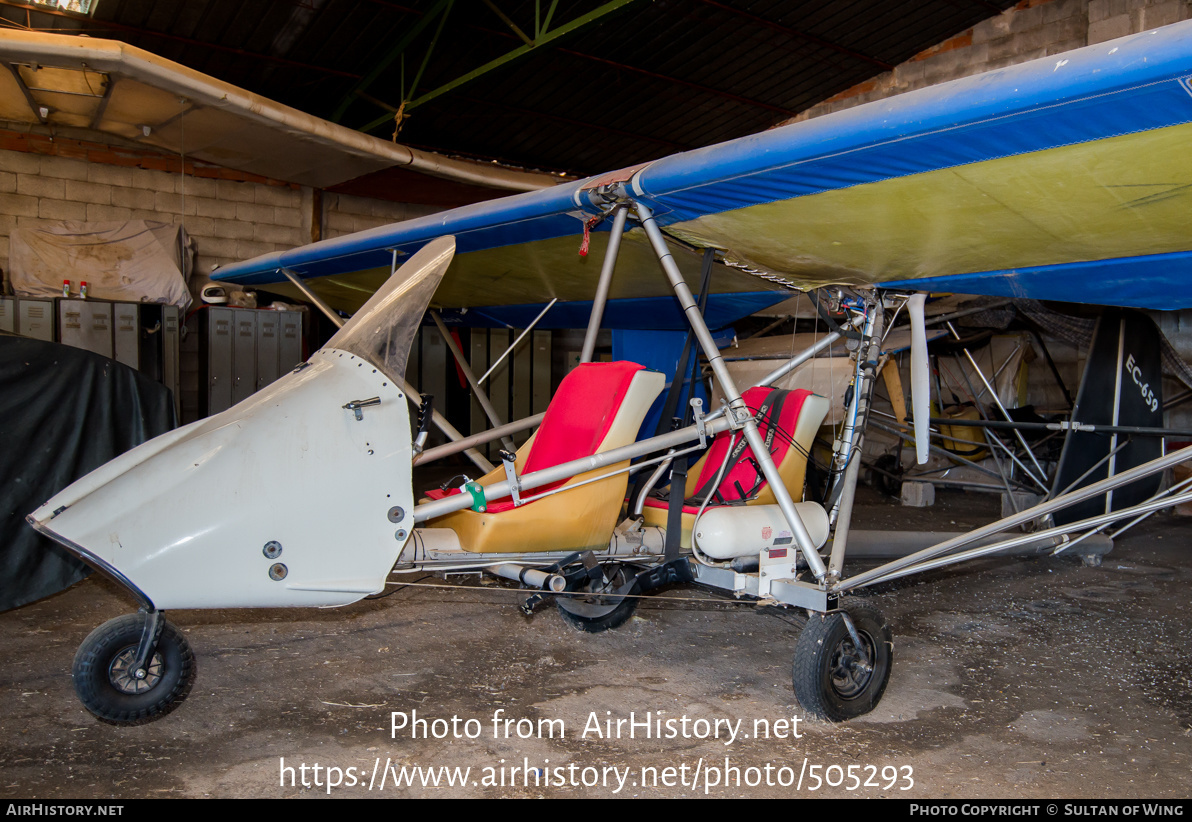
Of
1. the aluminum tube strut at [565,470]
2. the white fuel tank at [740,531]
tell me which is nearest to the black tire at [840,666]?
the white fuel tank at [740,531]

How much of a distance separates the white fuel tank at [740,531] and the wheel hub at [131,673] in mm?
2215

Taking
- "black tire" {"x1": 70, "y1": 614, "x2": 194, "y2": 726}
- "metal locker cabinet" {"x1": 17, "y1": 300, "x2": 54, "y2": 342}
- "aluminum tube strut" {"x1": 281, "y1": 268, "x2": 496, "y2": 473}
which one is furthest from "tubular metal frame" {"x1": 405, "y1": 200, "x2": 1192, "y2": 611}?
"metal locker cabinet" {"x1": 17, "y1": 300, "x2": 54, "y2": 342}

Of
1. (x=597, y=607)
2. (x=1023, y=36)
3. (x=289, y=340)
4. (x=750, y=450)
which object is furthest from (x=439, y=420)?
(x=1023, y=36)

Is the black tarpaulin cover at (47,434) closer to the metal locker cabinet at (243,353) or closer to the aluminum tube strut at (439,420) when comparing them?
the aluminum tube strut at (439,420)

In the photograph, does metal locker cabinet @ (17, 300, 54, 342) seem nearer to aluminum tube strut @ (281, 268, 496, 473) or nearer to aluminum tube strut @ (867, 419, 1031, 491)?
aluminum tube strut @ (281, 268, 496, 473)

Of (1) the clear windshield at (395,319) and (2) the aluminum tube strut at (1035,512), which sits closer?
(1) the clear windshield at (395,319)

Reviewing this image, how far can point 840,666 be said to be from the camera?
3238 mm

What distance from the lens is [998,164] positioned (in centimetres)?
262

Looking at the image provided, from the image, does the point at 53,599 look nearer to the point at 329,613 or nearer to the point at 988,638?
the point at 329,613

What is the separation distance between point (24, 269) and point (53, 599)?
628 cm

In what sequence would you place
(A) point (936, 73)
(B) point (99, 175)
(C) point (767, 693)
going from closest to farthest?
(C) point (767, 693) < (B) point (99, 175) < (A) point (936, 73)

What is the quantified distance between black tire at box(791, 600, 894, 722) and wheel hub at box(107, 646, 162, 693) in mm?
2340

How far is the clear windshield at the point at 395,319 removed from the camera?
3.02 meters
